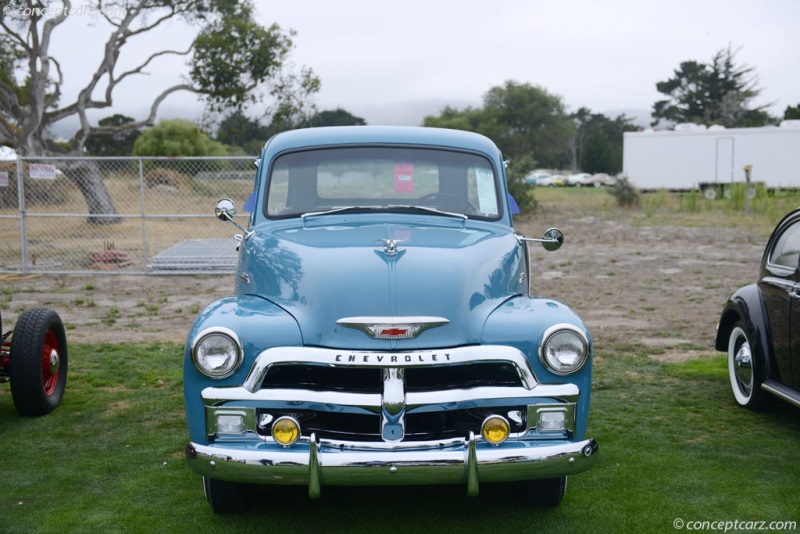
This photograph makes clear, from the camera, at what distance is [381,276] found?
4.16 m

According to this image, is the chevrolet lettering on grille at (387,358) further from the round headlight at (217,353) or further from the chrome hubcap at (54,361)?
the chrome hubcap at (54,361)

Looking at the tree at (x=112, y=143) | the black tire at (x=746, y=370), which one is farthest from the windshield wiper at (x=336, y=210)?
the tree at (x=112, y=143)

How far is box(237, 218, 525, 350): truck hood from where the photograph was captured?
400 cm

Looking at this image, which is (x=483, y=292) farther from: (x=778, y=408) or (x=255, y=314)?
(x=778, y=408)

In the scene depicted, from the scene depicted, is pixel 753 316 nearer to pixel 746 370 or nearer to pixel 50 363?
pixel 746 370

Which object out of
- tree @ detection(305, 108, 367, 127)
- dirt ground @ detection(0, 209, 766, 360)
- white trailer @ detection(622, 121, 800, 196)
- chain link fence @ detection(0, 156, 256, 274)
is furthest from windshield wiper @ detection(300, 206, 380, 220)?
tree @ detection(305, 108, 367, 127)

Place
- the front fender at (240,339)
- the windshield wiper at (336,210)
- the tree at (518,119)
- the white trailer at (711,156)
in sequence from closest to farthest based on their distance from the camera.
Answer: the front fender at (240,339) → the windshield wiper at (336,210) → the white trailer at (711,156) → the tree at (518,119)

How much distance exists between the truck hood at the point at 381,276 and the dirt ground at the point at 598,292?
418 centimetres

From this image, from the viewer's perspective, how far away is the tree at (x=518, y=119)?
71062 millimetres

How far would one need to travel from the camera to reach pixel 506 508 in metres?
4.48

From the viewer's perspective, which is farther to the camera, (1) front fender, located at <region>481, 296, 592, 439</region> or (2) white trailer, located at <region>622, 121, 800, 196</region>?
(2) white trailer, located at <region>622, 121, 800, 196</region>

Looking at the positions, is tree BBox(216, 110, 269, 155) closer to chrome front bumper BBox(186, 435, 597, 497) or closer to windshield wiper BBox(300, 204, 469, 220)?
windshield wiper BBox(300, 204, 469, 220)

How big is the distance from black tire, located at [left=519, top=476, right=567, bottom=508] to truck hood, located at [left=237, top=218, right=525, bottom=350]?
937 mm

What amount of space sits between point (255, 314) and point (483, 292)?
1.11 metres
